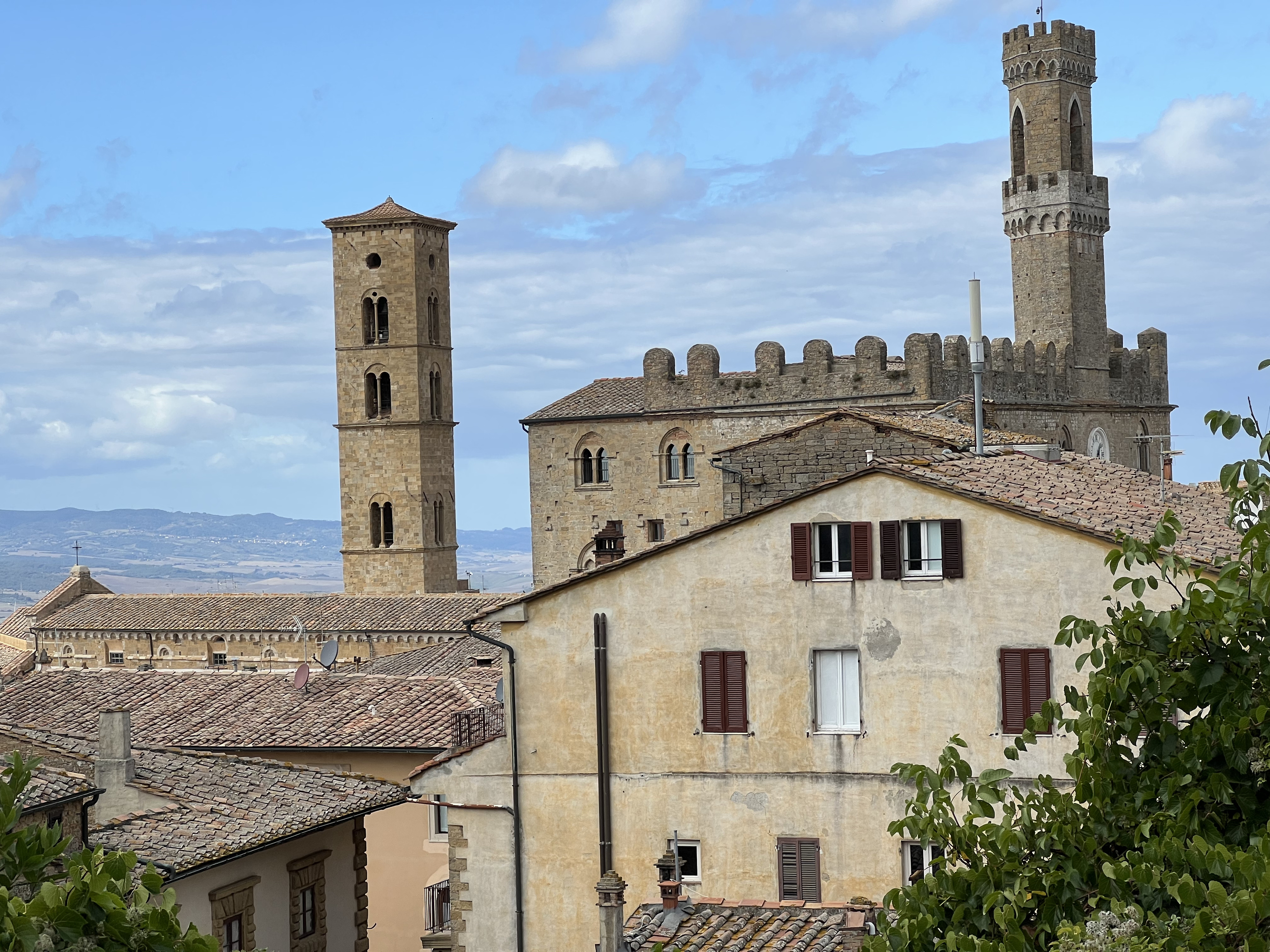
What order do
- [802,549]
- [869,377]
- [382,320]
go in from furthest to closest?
[382,320]
[869,377]
[802,549]

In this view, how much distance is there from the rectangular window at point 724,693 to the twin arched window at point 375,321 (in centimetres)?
→ 5721

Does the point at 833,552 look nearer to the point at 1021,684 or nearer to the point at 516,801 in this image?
the point at 1021,684

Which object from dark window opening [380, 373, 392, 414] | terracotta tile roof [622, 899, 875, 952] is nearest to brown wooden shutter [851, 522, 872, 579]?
terracotta tile roof [622, 899, 875, 952]

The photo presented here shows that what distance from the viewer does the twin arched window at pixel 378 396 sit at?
249 feet

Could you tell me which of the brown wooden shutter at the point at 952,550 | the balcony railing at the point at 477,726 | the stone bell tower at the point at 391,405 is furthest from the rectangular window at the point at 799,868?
the stone bell tower at the point at 391,405

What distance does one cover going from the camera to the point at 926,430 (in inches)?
1053

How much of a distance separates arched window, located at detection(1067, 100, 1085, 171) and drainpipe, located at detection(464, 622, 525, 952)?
45291 mm

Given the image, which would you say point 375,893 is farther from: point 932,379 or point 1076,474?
point 932,379

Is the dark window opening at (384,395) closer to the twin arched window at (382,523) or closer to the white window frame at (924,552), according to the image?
the twin arched window at (382,523)

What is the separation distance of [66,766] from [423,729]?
724 centimetres

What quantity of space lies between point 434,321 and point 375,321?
104 inches

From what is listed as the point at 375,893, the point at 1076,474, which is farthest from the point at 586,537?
the point at 1076,474

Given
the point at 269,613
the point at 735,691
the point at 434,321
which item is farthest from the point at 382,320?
the point at 735,691

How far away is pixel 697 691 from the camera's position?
19.7m
